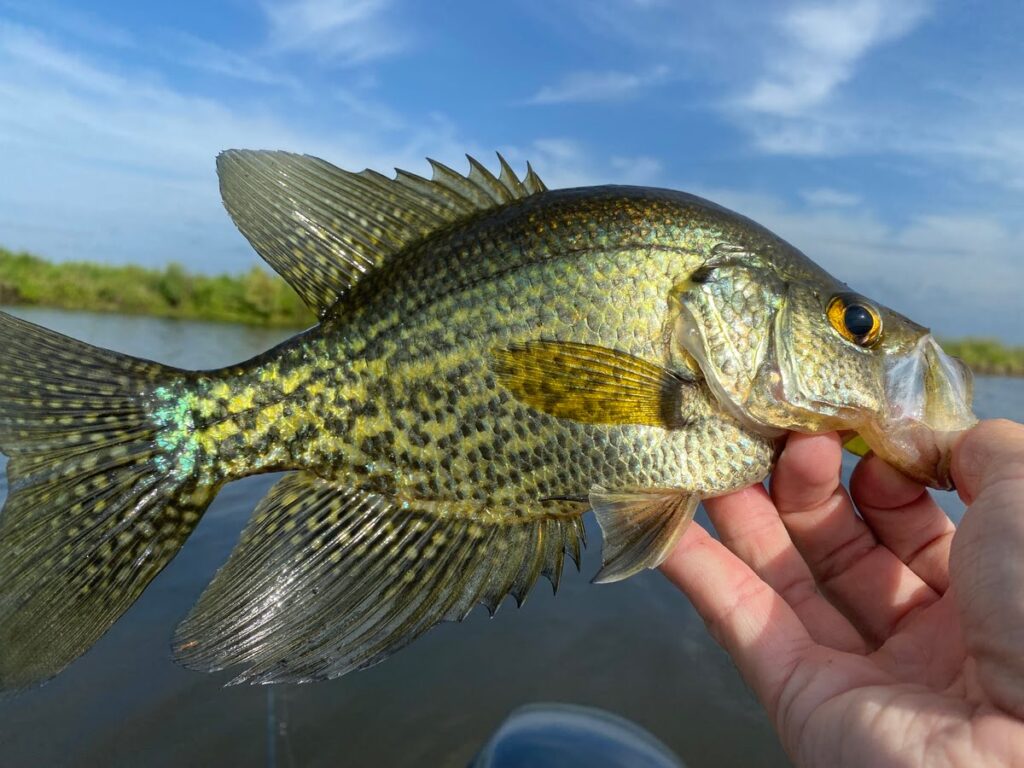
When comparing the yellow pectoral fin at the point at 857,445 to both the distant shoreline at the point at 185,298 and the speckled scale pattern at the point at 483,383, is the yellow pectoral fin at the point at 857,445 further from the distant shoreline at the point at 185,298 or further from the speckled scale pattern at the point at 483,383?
the distant shoreline at the point at 185,298

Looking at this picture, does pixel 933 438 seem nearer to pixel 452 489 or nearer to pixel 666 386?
pixel 666 386

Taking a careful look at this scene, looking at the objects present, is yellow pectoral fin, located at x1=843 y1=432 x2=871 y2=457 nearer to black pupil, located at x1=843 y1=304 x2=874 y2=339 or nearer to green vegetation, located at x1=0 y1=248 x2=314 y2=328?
black pupil, located at x1=843 y1=304 x2=874 y2=339

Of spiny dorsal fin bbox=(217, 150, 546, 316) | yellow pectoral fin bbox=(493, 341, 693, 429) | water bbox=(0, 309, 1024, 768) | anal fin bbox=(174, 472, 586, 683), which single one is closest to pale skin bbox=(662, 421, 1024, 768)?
yellow pectoral fin bbox=(493, 341, 693, 429)

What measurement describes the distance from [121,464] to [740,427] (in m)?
2.04

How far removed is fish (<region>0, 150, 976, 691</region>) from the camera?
210 centimetres

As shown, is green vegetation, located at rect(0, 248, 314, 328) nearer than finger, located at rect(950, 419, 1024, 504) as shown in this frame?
No

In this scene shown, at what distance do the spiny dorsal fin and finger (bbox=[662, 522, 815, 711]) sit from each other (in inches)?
57.0

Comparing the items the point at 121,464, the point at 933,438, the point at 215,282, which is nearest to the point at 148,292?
the point at 215,282

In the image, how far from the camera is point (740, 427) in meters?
2.20

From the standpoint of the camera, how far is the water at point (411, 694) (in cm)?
333

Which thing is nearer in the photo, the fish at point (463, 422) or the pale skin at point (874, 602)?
the pale skin at point (874, 602)

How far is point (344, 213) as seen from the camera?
7.95 feet

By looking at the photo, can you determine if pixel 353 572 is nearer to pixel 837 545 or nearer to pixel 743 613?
pixel 743 613

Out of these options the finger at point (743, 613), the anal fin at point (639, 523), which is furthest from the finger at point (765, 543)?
the anal fin at point (639, 523)
